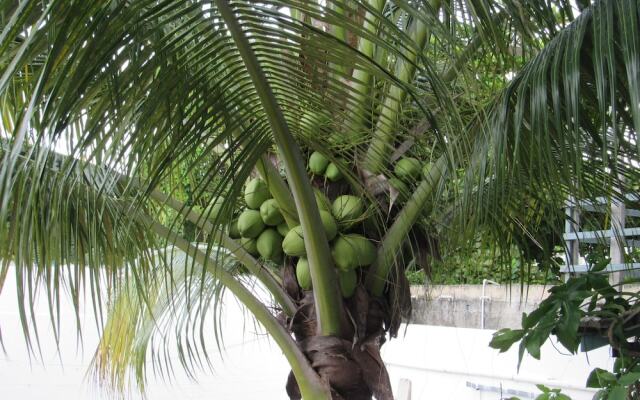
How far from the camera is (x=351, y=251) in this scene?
1842 mm

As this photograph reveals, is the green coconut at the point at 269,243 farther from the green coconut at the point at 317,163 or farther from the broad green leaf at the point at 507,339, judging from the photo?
the broad green leaf at the point at 507,339

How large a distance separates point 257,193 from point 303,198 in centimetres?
42

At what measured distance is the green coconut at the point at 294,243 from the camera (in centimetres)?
184

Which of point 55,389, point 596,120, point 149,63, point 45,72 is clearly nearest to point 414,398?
point 55,389

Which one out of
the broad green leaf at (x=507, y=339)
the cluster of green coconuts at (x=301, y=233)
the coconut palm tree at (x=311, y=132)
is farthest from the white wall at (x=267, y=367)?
the cluster of green coconuts at (x=301, y=233)

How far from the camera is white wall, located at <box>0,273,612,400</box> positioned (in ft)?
13.0

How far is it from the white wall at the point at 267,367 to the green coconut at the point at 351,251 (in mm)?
2088

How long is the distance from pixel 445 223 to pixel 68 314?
14.9 ft

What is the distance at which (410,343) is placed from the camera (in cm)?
480

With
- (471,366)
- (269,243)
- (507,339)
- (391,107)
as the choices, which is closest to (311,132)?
(391,107)

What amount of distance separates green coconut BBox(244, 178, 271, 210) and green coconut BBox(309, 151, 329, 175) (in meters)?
0.14

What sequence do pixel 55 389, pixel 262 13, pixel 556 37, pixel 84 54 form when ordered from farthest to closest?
pixel 55 389 < pixel 556 37 < pixel 262 13 < pixel 84 54

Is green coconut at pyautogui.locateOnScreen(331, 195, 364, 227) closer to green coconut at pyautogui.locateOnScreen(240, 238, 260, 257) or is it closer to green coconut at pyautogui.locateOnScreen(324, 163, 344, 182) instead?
green coconut at pyautogui.locateOnScreen(324, 163, 344, 182)

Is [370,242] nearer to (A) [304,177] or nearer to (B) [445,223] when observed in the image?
(B) [445,223]
